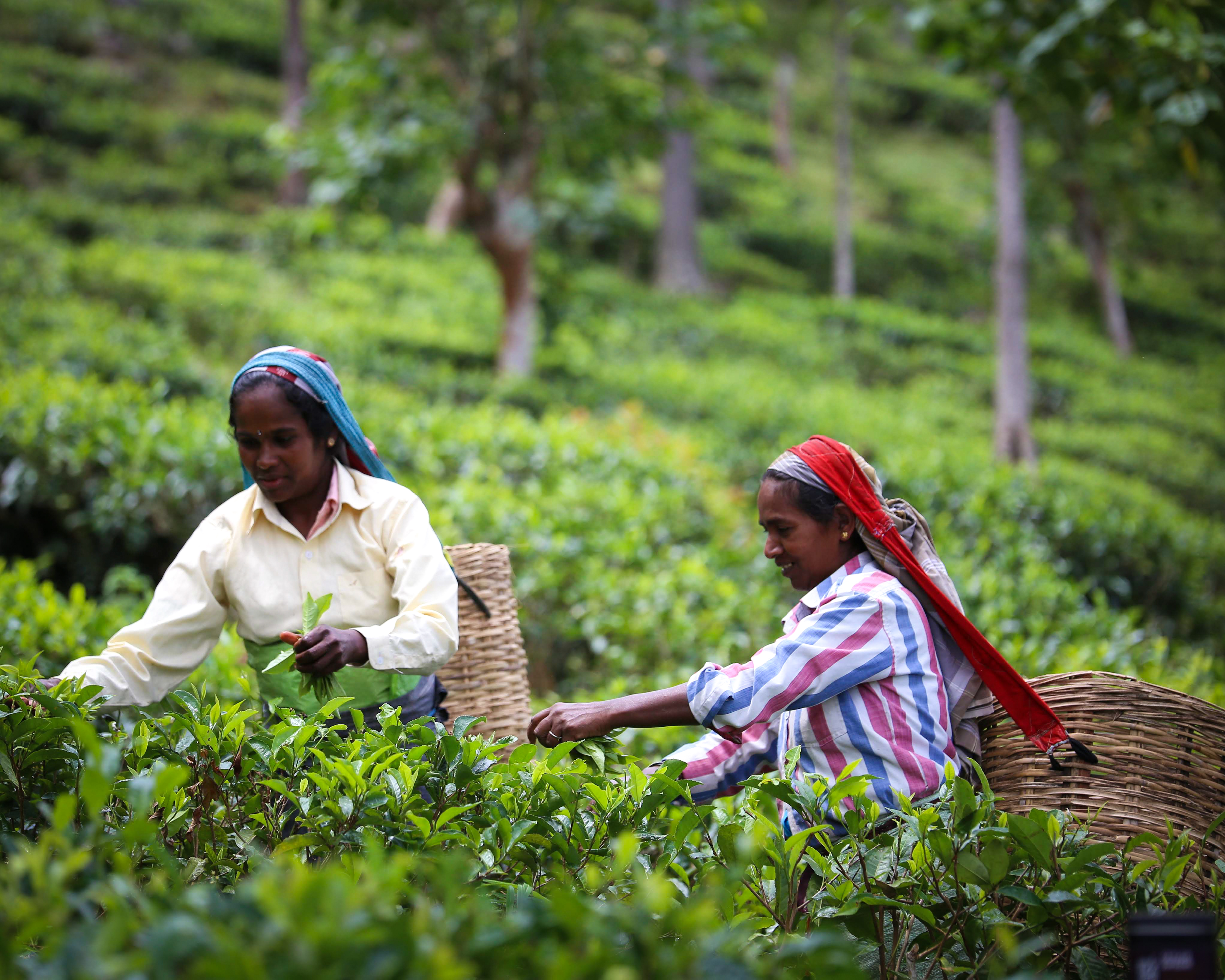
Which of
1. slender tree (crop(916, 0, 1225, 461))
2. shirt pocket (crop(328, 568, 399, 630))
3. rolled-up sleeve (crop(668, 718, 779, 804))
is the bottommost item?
rolled-up sleeve (crop(668, 718, 779, 804))

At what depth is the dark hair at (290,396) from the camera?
7.18 ft

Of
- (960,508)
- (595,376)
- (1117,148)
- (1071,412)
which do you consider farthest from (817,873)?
(1117,148)

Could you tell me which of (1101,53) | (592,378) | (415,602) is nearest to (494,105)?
(592,378)

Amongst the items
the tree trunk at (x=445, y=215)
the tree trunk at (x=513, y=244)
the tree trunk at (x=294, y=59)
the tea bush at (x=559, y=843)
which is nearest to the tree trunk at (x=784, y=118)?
the tree trunk at (x=445, y=215)

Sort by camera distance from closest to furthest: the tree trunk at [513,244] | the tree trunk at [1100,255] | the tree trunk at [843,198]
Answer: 1. the tree trunk at [513,244]
2. the tree trunk at [843,198]
3. the tree trunk at [1100,255]

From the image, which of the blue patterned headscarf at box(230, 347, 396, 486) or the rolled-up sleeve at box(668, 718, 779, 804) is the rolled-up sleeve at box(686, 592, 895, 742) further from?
the blue patterned headscarf at box(230, 347, 396, 486)

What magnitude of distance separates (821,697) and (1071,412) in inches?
487

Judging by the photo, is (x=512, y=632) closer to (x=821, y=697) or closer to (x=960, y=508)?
(x=821, y=697)

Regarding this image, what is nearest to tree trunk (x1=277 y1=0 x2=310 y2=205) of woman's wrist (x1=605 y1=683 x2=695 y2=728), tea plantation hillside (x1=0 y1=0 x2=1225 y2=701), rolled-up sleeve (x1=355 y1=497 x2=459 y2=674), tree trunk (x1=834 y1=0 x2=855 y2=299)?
tea plantation hillside (x1=0 y1=0 x2=1225 y2=701)

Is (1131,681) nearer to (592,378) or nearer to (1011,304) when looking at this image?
(1011,304)

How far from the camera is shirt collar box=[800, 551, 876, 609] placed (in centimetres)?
215

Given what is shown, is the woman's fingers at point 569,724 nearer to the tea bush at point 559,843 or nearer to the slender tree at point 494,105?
Result: the tea bush at point 559,843

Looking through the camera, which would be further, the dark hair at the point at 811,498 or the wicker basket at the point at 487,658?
the wicker basket at the point at 487,658

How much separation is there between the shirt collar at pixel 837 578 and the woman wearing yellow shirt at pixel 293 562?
769mm
